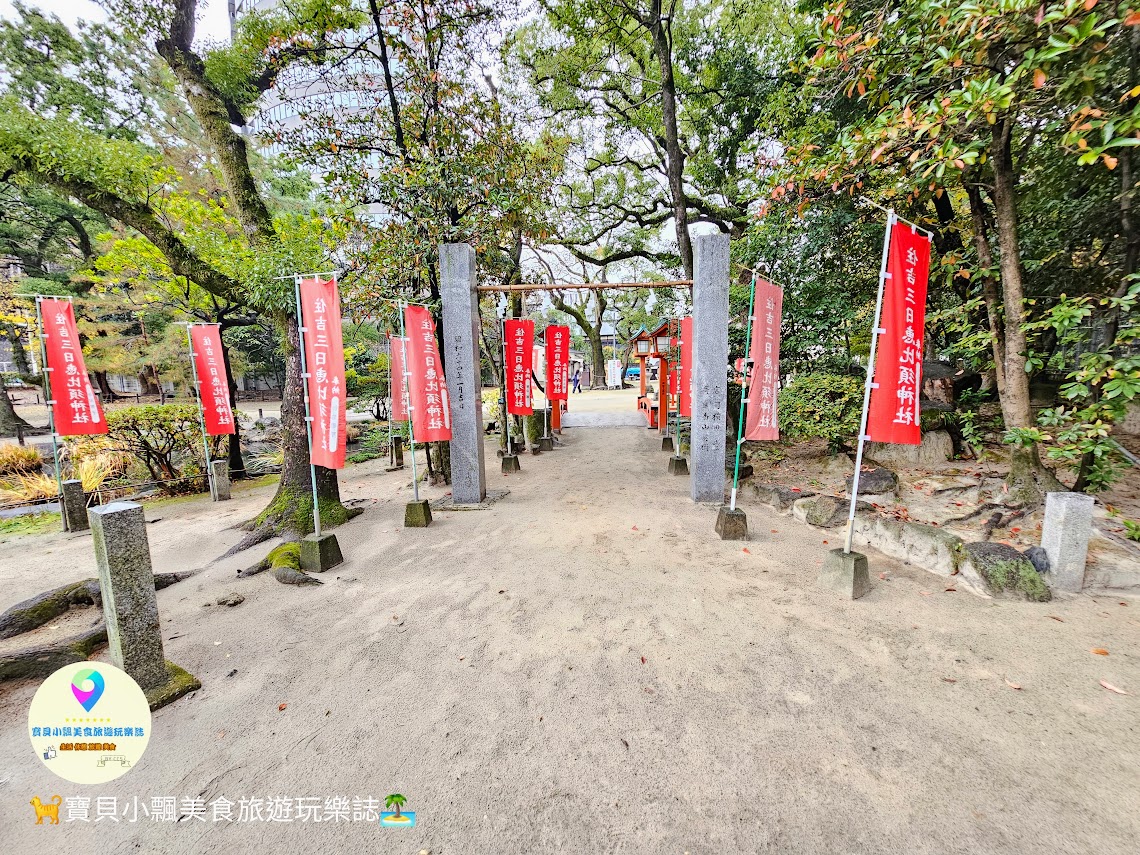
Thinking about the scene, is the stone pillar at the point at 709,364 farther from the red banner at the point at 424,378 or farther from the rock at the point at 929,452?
the red banner at the point at 424,378

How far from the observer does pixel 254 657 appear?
3541 millimetres

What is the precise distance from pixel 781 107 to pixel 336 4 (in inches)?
300

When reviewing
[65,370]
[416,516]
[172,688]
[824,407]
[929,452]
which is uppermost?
[65,370]

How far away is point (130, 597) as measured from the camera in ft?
9.57

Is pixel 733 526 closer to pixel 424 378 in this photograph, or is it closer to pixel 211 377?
pixel 424 378

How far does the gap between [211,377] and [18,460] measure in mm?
5949

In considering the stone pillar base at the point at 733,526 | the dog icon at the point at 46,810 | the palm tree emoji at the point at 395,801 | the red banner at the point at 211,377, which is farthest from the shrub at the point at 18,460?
the stone pillar base at the point at 733,526

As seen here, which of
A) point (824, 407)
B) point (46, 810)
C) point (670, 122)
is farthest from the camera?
point (670, 122)

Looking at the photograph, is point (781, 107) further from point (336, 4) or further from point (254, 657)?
point (254, 657)

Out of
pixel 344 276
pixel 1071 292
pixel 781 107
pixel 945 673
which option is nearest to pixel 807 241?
pixel 781 107

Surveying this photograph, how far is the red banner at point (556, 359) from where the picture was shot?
1210 centimetres

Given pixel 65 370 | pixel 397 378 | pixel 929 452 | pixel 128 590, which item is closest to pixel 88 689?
pixel 128 590

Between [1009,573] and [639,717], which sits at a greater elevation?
[1009,573]

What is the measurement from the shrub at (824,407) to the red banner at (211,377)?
11.7 meters
